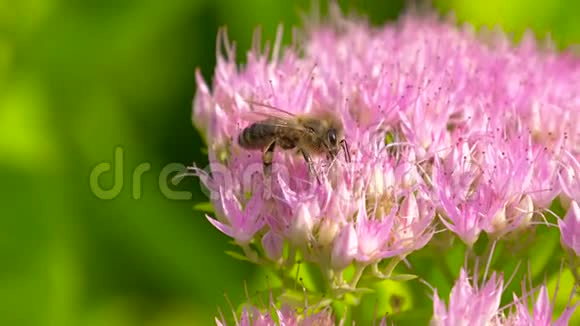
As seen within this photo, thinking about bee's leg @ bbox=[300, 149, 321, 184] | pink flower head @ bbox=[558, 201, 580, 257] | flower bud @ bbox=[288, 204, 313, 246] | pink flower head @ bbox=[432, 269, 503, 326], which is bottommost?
pink flower head @ bbox=[432, 269, 503, 326]

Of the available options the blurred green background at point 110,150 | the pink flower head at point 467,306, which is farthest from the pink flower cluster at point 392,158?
the blurred green background at point 110,150

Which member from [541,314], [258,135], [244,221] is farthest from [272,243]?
[541,314]

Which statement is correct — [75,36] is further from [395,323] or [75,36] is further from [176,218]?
[395,323]

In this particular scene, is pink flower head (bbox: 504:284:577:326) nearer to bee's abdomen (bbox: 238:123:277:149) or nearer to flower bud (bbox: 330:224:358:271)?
flower bud (bbox: 330:224:358:271)

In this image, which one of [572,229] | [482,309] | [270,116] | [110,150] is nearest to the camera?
[482,309]

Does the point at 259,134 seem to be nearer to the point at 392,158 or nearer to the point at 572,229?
the point at 392,158

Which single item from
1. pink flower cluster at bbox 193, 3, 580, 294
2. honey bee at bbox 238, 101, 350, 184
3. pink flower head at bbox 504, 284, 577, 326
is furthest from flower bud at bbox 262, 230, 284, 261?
pink flower head at bbox 504, 284, 577, 326
